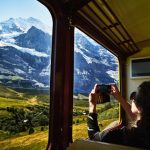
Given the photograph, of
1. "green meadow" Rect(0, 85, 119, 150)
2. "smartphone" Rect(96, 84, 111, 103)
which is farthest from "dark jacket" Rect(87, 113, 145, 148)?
"green meadow" Rect(0, 85, 119, 150)

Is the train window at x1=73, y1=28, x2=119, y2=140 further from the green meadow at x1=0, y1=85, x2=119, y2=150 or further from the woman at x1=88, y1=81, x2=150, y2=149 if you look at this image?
the woman at x1=88, y1=81, x2=150, y2=149

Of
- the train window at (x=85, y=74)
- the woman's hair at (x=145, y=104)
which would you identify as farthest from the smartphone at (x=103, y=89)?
the train window at (x=85, y=74)

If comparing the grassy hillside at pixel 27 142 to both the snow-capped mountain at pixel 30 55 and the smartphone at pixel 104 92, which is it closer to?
the snow-capped mountain at pixel 30 55

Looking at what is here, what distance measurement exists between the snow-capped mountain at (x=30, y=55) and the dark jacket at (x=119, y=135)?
0.62 meters

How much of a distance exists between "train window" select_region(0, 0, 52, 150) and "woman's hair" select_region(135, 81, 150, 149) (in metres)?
0.85

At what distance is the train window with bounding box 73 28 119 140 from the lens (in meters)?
2.55

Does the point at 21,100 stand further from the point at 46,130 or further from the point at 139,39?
the point at 139,39

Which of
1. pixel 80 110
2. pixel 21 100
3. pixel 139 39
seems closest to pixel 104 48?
pixel 139 39

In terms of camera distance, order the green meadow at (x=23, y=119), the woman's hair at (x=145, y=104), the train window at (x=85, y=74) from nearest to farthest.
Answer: the woman's hair at (x=145, y=104) < the green meadow at (x=23, y=119) < the train window at (x=85, y=74)

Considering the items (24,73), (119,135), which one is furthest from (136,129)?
(24,73)

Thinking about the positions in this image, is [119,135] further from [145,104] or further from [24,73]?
[24,73]

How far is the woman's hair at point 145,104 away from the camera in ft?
4.58

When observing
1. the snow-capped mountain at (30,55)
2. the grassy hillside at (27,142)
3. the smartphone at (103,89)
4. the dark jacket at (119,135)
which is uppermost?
the snow-capped mountain at (30,55)

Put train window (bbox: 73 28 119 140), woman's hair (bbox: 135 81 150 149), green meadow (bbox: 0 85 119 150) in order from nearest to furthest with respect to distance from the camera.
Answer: woman's hair (bbox: 135 81 150 149) → green meadow (bbox: 0 85 119 150) → train window (bbox: 73 28 119 140)
